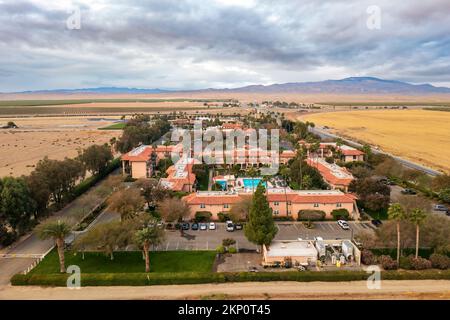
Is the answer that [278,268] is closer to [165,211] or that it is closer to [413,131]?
[165,211]

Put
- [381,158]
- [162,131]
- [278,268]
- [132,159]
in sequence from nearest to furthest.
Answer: [278,268]
[132,159]
[381,158]
[162,131]

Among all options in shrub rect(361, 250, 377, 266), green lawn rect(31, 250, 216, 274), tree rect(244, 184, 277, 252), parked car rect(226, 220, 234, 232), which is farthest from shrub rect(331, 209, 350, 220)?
green lawn rect(31, 250, 216, 274)

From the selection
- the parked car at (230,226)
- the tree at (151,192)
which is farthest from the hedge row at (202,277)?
the tree at (151,192)

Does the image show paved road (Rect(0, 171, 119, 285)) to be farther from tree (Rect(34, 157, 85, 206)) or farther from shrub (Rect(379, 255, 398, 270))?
shrub (Rect(379, 255, 398, 270))

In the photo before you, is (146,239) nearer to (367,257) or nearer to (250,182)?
(367,257)

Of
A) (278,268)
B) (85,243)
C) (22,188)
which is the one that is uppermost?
(22,188)

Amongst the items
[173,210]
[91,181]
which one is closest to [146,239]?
[173,210]

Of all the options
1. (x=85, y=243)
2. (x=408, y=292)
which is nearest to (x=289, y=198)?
(x=408, y=292)

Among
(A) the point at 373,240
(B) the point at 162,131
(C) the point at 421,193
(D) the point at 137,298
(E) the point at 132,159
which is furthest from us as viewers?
(B) the point at 162,131
